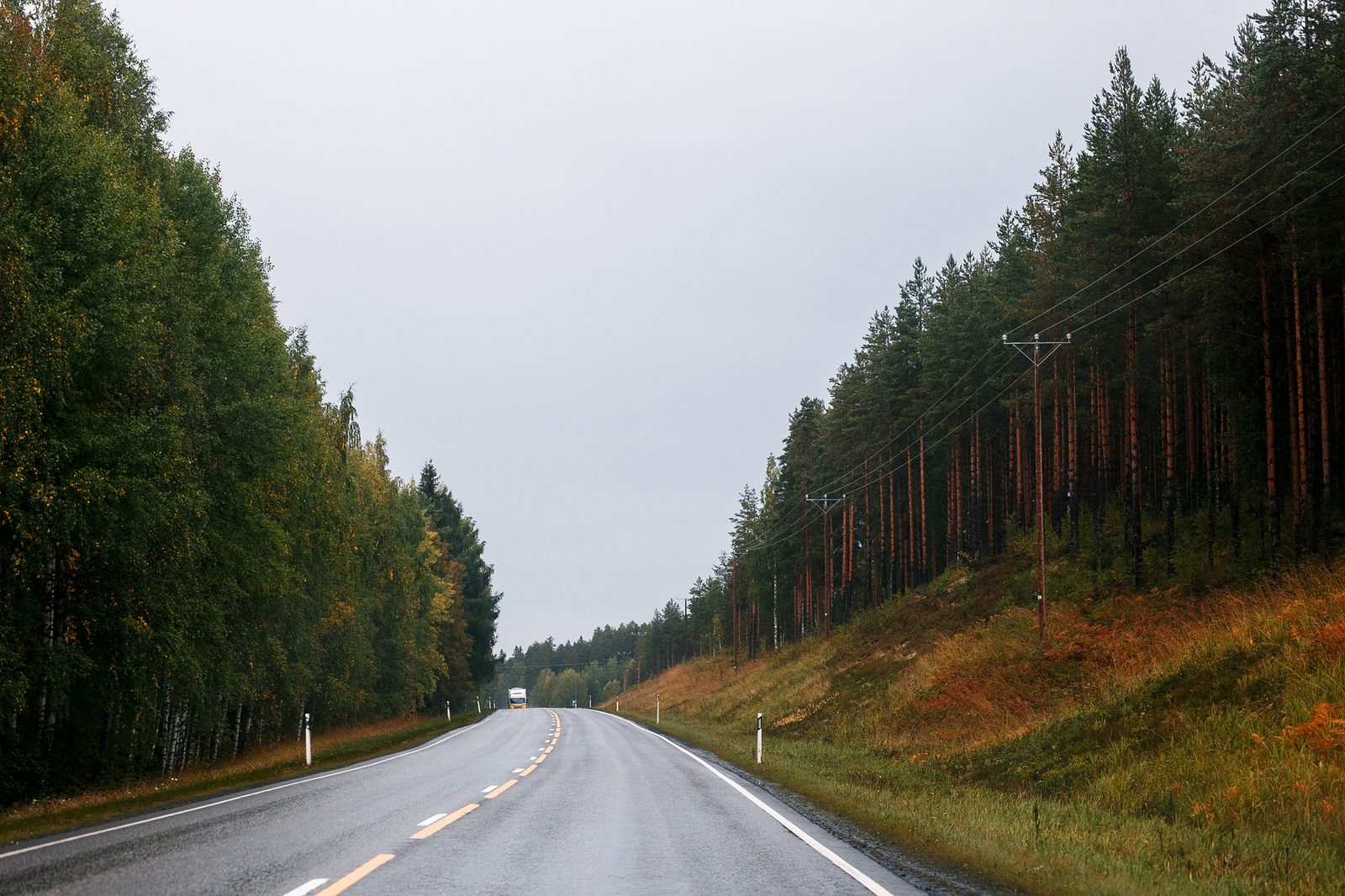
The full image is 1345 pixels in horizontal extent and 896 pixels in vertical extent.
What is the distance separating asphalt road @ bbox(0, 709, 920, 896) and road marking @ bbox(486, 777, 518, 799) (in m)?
0.03

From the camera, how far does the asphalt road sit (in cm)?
721

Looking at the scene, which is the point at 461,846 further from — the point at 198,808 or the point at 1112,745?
the point at 1112,745

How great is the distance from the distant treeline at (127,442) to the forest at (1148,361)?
25.4 metres

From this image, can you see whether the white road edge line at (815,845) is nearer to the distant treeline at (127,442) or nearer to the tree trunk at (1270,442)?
the distant treeline at (127,442)

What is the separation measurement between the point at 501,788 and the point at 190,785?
716 cm

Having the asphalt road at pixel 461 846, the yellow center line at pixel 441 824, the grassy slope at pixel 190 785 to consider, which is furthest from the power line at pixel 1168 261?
the grassy slope at pixel 190 785

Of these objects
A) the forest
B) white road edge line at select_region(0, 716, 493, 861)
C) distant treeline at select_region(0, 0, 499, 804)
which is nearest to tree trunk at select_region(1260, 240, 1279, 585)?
the forest

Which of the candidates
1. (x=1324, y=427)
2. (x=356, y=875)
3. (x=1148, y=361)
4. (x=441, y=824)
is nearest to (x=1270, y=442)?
(x=1324, y=427)

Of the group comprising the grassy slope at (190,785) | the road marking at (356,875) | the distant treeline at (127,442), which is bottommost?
the grassy slope at (190,785)

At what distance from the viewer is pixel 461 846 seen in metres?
8.94

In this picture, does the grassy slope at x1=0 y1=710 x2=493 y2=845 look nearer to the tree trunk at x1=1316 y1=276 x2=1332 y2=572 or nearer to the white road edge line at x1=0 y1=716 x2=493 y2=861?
the white road edge line at x1=0 y1=716 x2=493 y2=861

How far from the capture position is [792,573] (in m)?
81.5

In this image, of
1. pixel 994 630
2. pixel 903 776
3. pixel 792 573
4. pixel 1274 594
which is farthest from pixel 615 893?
pixel 792 573

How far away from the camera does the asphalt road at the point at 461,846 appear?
284 inches
